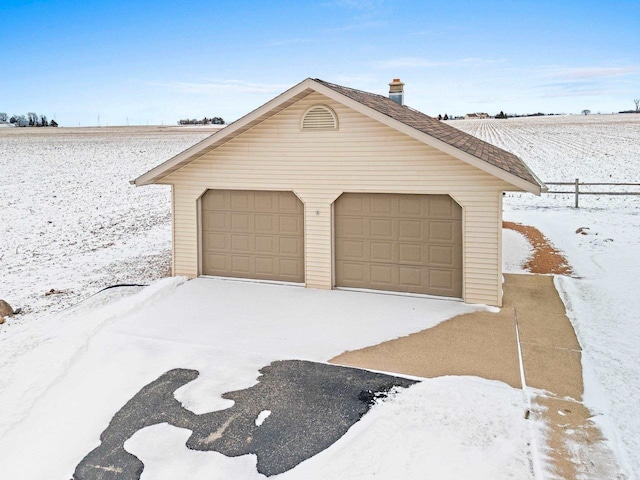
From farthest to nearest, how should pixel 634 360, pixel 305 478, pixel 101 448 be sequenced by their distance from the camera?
pixel 634 360 → pixel 101 448 → pixel 305 478

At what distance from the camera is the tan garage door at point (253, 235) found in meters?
11.2

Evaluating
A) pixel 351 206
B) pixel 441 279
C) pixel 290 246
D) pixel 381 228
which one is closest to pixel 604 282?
pixel 441 279

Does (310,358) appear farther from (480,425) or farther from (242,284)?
(242,284)

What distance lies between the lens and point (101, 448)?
5477mm

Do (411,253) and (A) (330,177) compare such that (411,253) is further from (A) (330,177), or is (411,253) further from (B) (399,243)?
(A) (330,177)

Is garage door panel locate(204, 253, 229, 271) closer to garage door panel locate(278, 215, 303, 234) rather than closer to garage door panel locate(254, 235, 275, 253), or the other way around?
garage door panel locate(254, 235, 275, 253)

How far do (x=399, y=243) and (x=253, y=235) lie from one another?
11.2ft

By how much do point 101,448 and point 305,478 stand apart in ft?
7.72

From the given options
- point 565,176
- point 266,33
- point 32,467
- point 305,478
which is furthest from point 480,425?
point 565,176

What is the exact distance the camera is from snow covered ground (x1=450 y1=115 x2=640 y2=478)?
6.07m

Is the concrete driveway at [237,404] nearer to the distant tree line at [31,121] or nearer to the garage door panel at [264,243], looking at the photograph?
the garage door panel at [264,243]

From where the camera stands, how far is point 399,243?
406 inches

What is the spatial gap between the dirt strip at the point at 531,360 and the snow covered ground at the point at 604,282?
0.73 ft

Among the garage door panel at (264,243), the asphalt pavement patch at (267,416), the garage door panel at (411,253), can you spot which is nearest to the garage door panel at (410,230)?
the garage door panel at (411,253)
